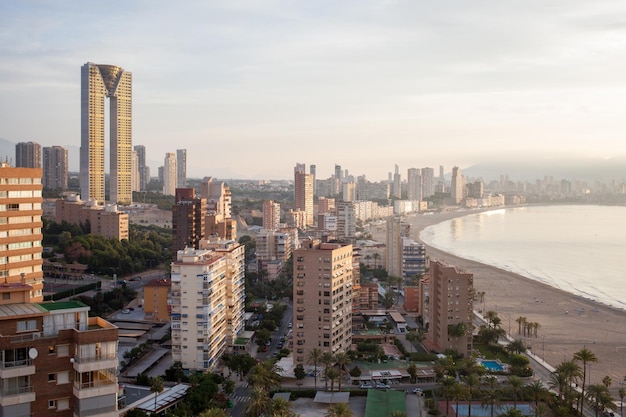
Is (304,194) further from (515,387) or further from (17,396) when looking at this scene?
(17,396)

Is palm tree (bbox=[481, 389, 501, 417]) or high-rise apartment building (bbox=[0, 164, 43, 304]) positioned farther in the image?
palm tree (bbox=[481, 389, 501, 417])

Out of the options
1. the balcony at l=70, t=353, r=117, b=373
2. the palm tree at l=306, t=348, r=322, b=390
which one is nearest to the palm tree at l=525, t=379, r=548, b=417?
the palm tree at l=306, t=348, r=322, b=390

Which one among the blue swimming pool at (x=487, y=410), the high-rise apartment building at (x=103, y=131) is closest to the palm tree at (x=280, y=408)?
the blue swimming pool at (x=487, y=410)

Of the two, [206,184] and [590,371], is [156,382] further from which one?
[206,184]

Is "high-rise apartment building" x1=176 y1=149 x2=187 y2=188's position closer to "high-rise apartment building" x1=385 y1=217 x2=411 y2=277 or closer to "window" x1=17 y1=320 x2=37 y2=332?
"high-rise apartment building" x1=385 y1=217 x2=411 y2=277

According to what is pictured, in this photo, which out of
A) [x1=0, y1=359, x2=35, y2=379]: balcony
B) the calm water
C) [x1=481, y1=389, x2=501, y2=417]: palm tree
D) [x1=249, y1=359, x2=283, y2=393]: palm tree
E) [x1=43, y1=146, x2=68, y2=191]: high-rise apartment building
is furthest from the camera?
[x1=43, y1=146, x2=68, y2=191]: high-rise apartment building

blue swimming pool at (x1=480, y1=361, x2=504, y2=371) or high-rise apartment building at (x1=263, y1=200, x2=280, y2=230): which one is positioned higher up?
high-rise apartment building at (x1=263, y1=200, x2=280, y2=230)

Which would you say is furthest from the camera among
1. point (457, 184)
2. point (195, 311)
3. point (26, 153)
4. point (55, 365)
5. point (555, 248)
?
point (457, 184)

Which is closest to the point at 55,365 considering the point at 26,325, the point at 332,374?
the point at 26,325

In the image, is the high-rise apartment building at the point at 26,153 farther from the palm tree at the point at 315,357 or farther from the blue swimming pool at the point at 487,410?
the blue swimming pool at the point at 487,410
